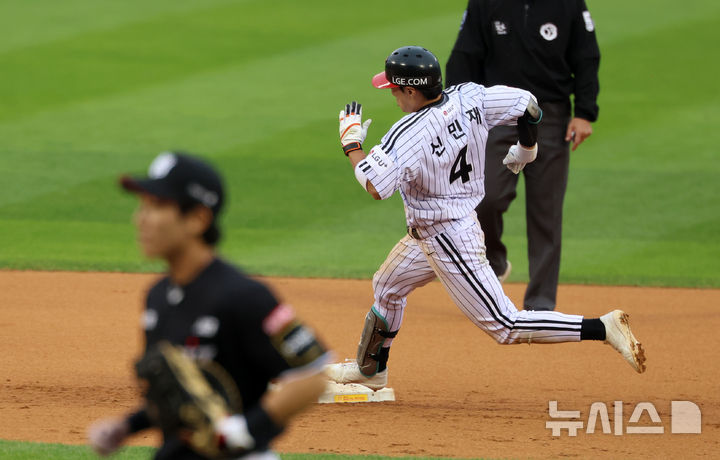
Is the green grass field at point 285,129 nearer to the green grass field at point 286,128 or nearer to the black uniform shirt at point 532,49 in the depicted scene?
the green grass field at point 286,128

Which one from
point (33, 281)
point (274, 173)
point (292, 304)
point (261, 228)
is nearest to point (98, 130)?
point (274, 173)

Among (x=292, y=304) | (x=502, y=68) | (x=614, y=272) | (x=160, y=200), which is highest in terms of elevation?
(x=160, y=200)

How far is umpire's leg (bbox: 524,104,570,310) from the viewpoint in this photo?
27.0 ft

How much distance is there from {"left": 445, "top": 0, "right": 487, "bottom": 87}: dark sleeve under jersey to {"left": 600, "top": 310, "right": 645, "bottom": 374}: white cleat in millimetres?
2695

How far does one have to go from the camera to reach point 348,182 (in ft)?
40.4

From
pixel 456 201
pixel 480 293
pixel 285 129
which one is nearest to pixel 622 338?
pixel 480 293

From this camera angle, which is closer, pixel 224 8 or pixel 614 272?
pixel 614 272

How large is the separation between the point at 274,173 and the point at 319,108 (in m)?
2.54

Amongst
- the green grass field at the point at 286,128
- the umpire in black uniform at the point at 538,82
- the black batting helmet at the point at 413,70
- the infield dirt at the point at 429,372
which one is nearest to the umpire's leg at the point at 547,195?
the umpire in black uniform at the point at 538,82

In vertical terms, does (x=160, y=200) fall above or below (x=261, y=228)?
above

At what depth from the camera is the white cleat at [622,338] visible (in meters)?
6.11

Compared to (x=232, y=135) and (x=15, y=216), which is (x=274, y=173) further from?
(x=15, y=216)

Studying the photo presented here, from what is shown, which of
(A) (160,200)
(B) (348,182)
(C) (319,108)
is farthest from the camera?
(C) (319,108)

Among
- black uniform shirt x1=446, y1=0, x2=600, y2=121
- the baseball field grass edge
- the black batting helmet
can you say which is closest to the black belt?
the black batting helmet
